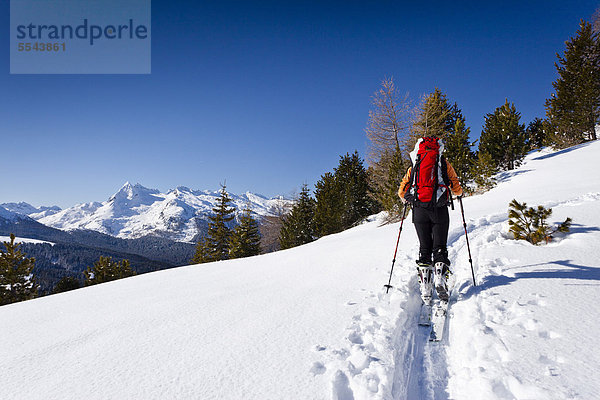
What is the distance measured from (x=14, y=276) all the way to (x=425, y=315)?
134 feet

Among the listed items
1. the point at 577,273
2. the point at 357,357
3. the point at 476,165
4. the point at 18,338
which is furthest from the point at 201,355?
the point at 476,165

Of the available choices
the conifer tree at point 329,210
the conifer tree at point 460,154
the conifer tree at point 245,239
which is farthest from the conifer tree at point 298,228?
the conifer tree at point 460,154

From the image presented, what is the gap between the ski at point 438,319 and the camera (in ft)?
10.5

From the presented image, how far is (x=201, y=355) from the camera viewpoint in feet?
8.87

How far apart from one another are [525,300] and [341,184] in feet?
109

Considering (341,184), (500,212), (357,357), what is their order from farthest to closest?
(341,184) → (500,212) → (357,357)

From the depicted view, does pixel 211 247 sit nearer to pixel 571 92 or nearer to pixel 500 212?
pixel 500 212

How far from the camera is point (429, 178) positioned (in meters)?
4.05

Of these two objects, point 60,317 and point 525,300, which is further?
point 60,317

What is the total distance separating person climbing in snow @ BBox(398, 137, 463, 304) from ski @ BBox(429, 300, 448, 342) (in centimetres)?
12

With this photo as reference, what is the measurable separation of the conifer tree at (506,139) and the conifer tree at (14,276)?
48.5 m

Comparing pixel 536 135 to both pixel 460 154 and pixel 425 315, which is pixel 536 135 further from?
pixel 425 315

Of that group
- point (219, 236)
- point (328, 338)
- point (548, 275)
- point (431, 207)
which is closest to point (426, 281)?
point (431, 207)

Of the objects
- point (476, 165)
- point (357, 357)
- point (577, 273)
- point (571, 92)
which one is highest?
point (571, 92)
